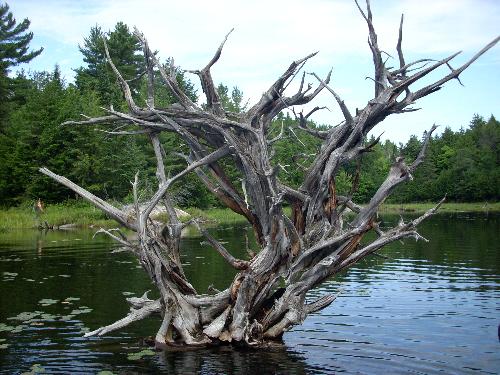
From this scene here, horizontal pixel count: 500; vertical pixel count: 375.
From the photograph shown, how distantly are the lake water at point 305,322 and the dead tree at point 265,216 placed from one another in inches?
33.3

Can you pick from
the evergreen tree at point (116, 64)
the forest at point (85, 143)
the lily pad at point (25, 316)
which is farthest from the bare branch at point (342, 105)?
the evergreen tree at point (116, 64)

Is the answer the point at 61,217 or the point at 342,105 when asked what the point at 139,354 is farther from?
the point at 61,217

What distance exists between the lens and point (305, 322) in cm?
1644

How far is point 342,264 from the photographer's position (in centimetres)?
1283

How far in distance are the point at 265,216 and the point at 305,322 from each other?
4.78 metres

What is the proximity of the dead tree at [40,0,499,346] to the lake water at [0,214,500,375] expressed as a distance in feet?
2.77

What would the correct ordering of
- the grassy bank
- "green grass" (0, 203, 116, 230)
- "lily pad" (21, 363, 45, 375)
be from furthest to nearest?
1. the grassy bank
2. "green grass" (0, 203, 116, 230)
3. "lily pad" (21, 363, 45, 375)

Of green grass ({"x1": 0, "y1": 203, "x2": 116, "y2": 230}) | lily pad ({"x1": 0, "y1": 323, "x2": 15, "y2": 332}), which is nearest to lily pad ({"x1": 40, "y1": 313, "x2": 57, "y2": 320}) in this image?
lily pad ({"x1": 0, "y1": 323, "x2": 15, "y2": 332})

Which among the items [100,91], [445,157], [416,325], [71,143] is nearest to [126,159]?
[71,143]

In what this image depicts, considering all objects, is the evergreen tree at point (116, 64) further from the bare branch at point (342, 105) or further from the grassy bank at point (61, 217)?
the bare branch at point (342, 105)

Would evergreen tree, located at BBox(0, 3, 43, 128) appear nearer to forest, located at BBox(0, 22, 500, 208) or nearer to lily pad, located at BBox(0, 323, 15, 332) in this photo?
forest, located at BBox(0, 22, 500, 208)

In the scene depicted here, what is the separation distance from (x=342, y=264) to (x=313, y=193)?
163 centimetres

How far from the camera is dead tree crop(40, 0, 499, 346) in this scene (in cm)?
1241

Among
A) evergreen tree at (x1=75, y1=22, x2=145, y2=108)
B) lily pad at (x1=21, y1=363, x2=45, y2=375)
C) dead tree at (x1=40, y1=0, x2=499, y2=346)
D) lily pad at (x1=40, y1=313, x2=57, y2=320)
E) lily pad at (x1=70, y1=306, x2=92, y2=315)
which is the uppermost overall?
evergreen tree at (x1=75, y1=22, x2=145, y2=108)
